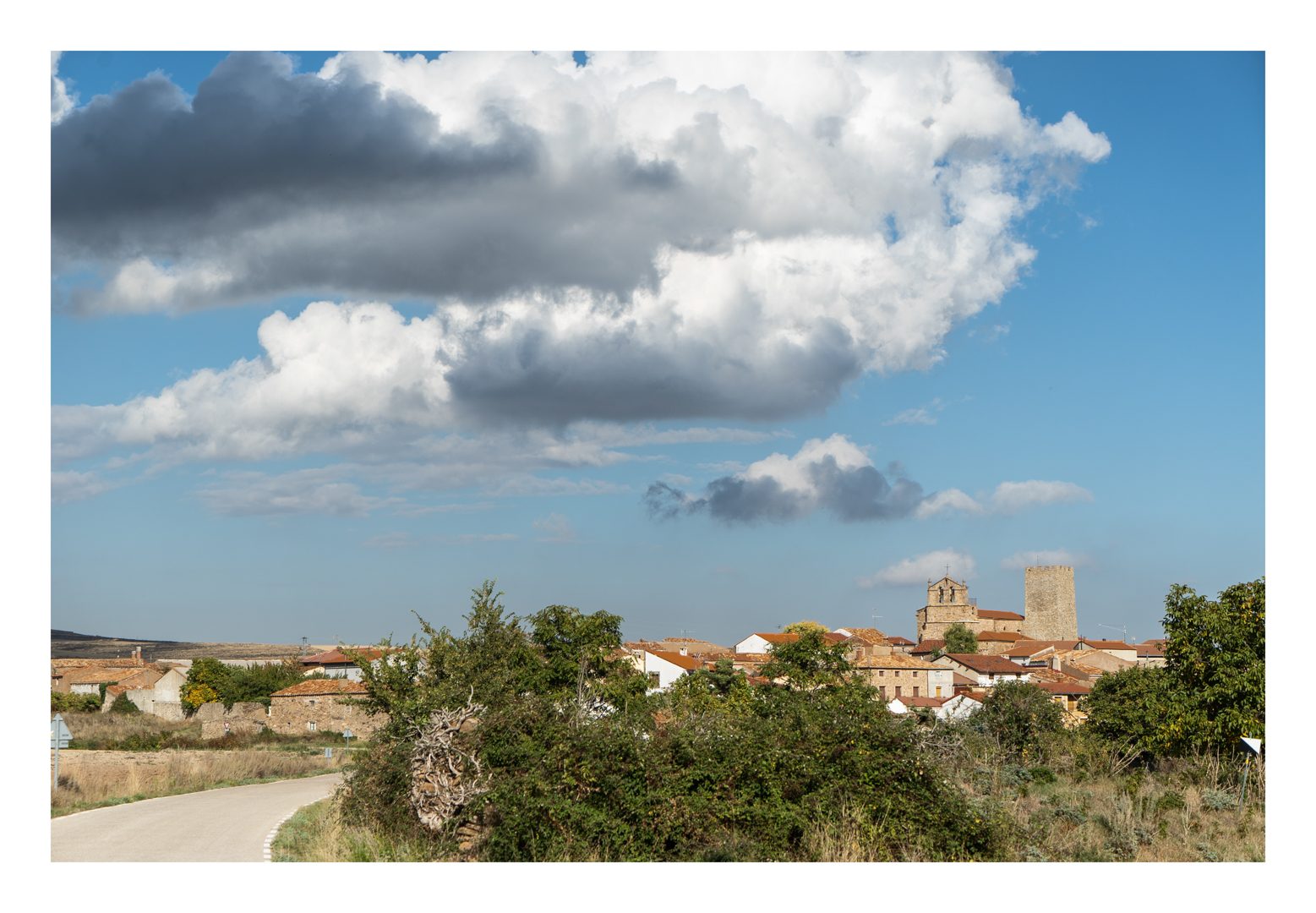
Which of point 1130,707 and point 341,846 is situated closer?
point 341,846

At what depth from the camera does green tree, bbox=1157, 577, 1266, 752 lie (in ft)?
56.2

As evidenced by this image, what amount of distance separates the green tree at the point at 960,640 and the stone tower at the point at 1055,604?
1881cm

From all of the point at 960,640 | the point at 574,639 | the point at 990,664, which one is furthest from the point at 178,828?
the point at 960,640

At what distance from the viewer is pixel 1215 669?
18.1 m

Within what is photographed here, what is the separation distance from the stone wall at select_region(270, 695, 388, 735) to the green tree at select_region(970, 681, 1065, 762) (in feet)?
98.0

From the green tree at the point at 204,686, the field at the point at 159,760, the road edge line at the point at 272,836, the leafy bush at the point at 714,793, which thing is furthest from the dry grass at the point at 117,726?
the leafy bush at the point at 714,793

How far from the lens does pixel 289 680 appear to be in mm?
64500

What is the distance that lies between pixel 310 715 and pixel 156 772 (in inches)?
890

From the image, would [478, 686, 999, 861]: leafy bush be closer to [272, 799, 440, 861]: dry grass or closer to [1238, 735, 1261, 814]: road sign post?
[272, 799, 440, 861]: dry grass

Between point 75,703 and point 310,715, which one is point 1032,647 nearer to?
point 310,715

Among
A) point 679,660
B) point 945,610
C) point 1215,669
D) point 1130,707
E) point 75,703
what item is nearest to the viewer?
point 1215,669

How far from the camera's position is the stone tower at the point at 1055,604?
128500 millimetres
